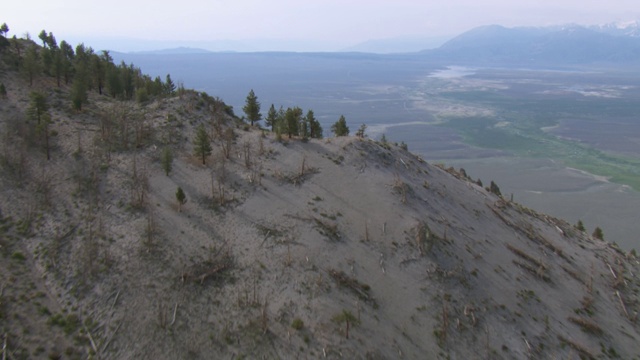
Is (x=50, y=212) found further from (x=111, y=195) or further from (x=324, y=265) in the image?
(x=324, y=265)

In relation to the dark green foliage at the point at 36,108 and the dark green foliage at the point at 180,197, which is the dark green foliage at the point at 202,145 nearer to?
A: the dark green foliage at the point at 180,197

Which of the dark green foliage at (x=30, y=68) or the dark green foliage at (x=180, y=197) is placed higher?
the dark green foliage at (x=30, y=68)

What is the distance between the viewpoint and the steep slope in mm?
24422

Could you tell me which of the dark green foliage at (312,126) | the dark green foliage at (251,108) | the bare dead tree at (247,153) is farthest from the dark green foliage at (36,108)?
the dark green foliage at (312,126)

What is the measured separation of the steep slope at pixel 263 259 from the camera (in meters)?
24.4

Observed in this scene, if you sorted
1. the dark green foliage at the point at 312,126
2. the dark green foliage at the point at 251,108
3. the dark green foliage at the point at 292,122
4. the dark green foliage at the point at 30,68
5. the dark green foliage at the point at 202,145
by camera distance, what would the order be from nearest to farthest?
the dark green foliage at the point at 202,145, the dark green foliage at the point at 292,122, the dark green foliage at the point at 30,68, the dark green foliage at the point at 251,108, the dark green foliage at the point at 312,126


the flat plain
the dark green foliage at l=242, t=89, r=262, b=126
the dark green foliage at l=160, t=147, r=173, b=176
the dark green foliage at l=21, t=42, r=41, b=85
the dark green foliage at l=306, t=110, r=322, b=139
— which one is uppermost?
the dark green foliage at l=21, t=42, r=41, b=85

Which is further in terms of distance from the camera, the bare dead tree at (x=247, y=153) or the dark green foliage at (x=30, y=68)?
the dark green foliage at (x=30, y=68)

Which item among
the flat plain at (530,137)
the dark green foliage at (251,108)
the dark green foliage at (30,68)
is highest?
the dark green foliage at (30,68)

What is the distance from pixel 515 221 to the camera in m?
47.2

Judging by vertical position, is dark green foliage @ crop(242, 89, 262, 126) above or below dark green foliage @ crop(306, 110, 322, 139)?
above

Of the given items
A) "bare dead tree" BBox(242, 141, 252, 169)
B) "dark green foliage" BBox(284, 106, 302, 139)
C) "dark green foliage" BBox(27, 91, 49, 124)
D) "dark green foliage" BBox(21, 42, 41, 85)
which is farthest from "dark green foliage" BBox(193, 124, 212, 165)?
"dark green foliage" BBox(21, 42, 41, 85)

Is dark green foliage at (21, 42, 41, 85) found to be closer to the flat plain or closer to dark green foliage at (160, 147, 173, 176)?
dark green foliage at (160, 147, 173, 176)

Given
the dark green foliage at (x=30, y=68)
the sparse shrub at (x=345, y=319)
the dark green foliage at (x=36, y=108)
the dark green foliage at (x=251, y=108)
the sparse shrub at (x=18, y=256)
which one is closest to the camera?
the sparse shrub at (x=345, y=319)
